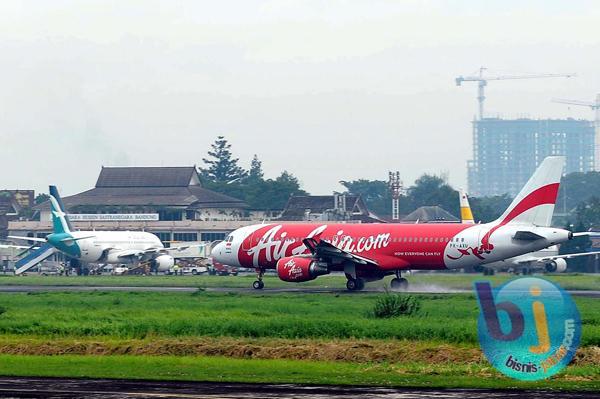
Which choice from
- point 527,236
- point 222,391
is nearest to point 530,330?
point 222,391

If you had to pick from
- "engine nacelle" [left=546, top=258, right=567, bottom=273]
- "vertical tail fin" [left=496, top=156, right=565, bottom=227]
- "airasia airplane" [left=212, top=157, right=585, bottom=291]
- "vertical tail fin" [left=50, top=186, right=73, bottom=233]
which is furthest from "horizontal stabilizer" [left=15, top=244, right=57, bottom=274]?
"vertical tail fin" [left=496, top=156, right=565, bottom=227]

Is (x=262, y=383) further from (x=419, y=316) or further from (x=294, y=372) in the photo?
(x=419, y=316)

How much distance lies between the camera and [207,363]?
112ft

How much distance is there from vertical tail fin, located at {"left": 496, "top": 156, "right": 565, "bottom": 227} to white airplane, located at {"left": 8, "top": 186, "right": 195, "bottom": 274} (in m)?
50.6

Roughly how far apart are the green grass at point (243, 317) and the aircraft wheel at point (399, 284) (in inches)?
264

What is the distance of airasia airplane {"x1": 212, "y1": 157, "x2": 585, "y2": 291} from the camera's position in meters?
66.2

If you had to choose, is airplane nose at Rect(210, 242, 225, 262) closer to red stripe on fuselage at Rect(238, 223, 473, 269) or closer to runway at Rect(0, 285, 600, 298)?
red stripe on fuselage at Rect(238, 223, 473, 269)

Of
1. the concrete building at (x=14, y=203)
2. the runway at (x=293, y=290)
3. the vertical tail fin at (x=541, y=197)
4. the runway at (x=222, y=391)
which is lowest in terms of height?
the runway at (x=222, y=391)

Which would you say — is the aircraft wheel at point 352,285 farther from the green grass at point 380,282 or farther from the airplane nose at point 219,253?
the airplane nose at point 219,253

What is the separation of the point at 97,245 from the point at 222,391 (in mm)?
83961

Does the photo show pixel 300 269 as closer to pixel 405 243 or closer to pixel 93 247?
pixel 405 243

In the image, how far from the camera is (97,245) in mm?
Answer: 110125

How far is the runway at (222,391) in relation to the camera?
26969mm

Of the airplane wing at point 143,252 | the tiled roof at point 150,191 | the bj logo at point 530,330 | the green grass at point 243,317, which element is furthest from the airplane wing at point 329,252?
the tiled roof at point 150,191
